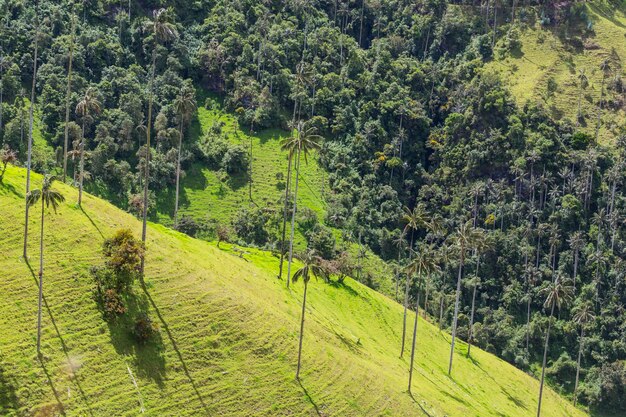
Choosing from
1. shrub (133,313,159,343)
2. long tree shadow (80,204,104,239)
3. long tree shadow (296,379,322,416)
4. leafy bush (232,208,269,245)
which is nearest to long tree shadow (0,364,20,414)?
shrub (133,313,159,343)

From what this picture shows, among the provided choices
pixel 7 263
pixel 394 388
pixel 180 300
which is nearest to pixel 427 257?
pixel 394 388

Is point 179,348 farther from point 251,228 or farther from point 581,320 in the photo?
point 581,320

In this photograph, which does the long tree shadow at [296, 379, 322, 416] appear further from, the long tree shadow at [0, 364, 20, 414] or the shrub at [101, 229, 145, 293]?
the long tree shadow at [0, 364, 20, 414]

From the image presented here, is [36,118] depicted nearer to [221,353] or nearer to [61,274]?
[61,274]

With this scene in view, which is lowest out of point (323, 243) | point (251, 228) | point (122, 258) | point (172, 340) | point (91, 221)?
point (323, 243)

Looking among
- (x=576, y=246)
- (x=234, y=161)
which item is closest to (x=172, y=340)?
(x=234, y=161)

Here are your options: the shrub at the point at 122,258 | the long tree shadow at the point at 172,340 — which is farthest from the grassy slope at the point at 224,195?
the long tree shadow at the point at 172,340

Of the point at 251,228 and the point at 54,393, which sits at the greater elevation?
the point at 54,393
